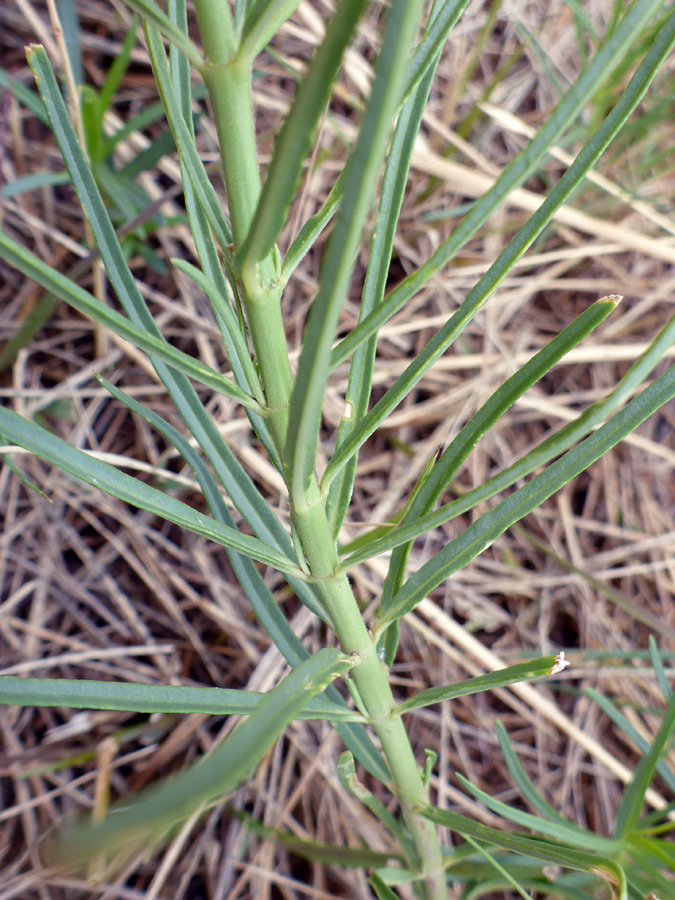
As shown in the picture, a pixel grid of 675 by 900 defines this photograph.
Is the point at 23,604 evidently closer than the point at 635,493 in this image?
Yes

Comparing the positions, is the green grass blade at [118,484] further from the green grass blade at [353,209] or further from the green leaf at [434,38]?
the green leaf at [434,38]

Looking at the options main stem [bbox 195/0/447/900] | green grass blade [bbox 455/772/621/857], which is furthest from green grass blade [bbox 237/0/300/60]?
green grass blade [bbox 455/772/621/857]

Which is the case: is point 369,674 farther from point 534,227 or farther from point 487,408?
point 534,227

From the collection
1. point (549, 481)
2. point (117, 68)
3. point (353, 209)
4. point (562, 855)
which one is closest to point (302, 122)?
point (353, 209)

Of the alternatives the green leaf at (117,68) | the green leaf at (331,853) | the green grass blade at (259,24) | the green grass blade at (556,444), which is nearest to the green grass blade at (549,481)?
the green grass blade at (556,444)

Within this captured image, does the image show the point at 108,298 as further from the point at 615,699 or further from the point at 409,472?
the point at 615,699

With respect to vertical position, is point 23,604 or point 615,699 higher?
point 615,699

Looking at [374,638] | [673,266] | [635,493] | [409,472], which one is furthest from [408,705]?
[673,266]
